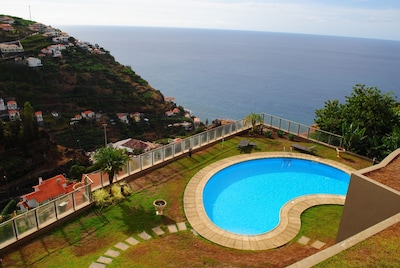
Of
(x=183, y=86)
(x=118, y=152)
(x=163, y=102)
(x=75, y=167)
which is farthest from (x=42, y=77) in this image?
(x=118, y=152)

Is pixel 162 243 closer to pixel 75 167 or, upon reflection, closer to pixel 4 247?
pixel 4 247

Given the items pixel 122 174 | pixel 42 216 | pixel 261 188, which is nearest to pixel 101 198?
pixel 122 174

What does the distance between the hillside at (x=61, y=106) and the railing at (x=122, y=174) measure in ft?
161

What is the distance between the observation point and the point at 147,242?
35.9 ft

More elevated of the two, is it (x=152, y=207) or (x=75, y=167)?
(x=152, y=207)

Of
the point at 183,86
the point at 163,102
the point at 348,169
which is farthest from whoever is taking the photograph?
the point at 183,86

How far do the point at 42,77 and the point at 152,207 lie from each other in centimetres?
8836

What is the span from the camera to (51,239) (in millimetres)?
11023

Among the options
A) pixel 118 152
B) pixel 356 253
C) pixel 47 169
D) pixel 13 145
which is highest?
pixel 356 253

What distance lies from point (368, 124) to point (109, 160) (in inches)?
731

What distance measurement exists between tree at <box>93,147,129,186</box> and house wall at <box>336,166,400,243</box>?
9.82 meters

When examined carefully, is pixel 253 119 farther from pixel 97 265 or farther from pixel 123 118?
pixel 123 118

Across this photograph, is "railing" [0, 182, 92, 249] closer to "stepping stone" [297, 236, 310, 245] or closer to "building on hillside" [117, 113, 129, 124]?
"stepping stone" [297, 236, 310, 245]

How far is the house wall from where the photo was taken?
27.1 ft
